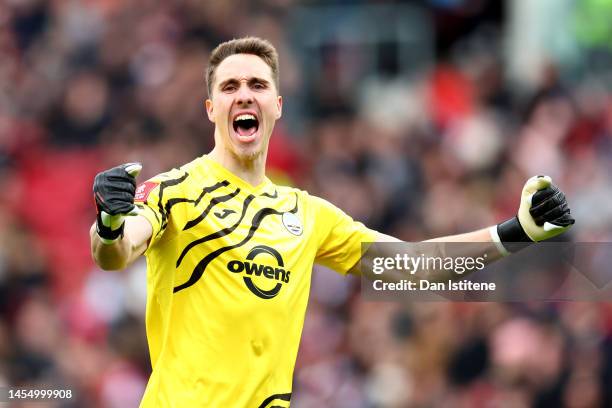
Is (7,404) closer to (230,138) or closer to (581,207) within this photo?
(230,138)

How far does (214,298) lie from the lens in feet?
19.4

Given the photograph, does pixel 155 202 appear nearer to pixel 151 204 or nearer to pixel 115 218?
pixel 151 204

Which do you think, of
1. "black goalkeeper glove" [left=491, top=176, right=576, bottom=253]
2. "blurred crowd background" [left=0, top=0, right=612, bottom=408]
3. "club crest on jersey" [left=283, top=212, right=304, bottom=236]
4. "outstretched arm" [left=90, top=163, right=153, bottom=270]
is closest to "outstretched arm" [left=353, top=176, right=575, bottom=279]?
"black goalkeeper glove" [left=491, top=176, right=576, bottom=253]

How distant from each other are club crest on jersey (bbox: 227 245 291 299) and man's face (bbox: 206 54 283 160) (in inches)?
19.9

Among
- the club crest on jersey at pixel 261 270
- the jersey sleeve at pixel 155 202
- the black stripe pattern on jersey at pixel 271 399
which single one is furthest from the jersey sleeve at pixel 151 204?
the black stripe pattern on jersey at pixel 271 399

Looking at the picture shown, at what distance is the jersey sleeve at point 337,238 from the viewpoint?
6586mm

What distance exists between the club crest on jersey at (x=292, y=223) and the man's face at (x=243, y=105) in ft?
1.09

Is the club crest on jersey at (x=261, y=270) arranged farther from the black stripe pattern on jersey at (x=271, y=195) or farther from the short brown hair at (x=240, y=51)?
the short brown hair at (x=240, y=51)

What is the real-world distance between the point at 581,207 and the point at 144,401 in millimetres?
6419

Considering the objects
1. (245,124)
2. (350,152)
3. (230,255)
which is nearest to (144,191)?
(230,255)

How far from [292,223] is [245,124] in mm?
526

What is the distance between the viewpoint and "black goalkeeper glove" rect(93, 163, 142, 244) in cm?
520

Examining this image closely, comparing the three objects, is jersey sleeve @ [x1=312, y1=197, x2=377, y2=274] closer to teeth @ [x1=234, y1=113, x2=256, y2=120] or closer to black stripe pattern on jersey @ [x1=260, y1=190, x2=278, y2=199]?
black stripe pattern on jersey @ [x1=260, y1=190, x2=278, y2=199]

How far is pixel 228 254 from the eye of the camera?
594 cm
